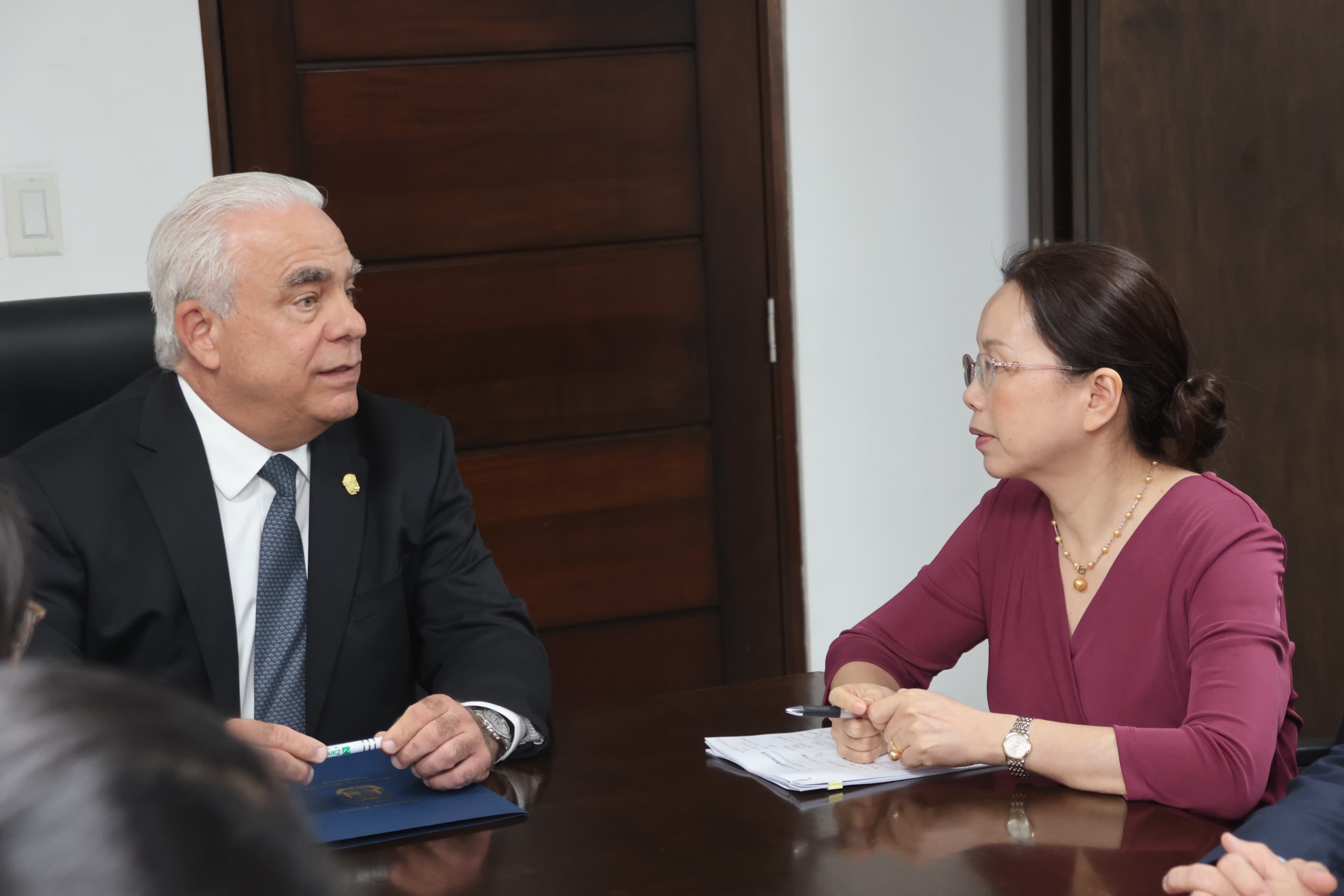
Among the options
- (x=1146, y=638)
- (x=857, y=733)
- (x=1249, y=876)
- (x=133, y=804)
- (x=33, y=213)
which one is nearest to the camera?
(x=133, y=804)

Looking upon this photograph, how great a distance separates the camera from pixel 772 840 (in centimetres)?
120

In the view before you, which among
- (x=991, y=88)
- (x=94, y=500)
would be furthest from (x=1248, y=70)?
(x=94, y=500)

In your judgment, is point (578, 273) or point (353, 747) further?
point (578, 273)

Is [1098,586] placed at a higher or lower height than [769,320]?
lower

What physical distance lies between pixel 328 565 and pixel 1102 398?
1.00 metres

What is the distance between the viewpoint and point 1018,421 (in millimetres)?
1642

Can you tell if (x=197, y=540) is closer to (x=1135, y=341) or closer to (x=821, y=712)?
(x=821, y=712)

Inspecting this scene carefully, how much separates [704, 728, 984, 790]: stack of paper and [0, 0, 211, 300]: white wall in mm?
1724

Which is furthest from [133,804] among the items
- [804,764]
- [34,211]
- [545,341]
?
[545,341]

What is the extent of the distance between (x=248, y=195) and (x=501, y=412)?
47.2 inches

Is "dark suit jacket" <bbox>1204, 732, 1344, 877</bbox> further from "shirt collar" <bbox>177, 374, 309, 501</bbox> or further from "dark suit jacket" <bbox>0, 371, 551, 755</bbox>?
"shirt collar" <bbox>177, 374, 309, 501</bbox>

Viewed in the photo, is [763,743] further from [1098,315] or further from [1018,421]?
[1098,315]

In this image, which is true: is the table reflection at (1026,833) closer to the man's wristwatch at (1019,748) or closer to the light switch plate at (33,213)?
the man's wristwatch at (1019,748)

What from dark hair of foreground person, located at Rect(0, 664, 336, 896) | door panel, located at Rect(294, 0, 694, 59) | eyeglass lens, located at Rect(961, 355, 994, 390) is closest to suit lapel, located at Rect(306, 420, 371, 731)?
eyeglass lens, located at Rect(961, 355, 994, 390)
